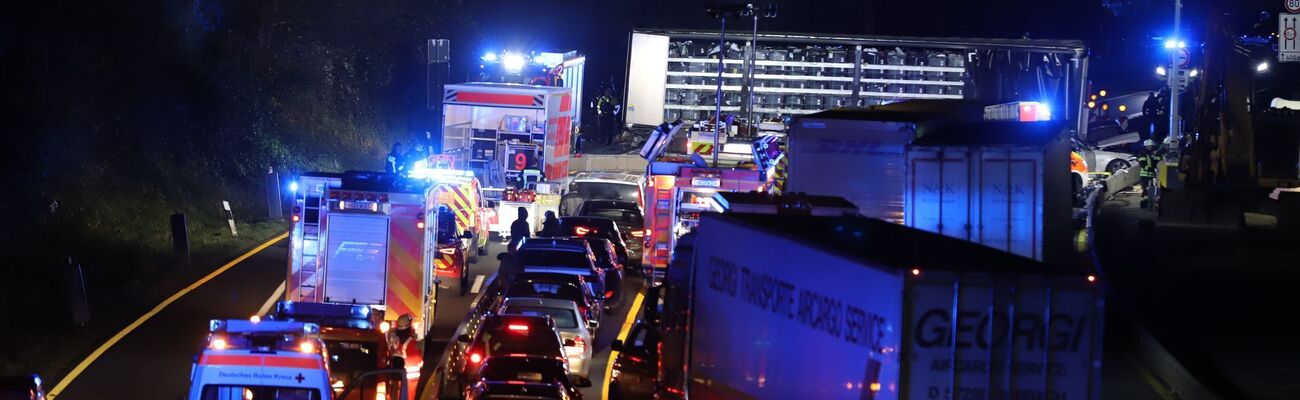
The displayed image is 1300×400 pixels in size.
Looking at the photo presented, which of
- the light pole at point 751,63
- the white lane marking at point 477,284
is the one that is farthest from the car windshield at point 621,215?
the light pole at point 751,63

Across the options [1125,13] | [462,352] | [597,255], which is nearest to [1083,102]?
[597,255]

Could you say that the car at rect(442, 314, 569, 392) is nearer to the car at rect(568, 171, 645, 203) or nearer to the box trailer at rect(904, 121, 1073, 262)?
the box trailer at rect(904, 121, 1073, 262)

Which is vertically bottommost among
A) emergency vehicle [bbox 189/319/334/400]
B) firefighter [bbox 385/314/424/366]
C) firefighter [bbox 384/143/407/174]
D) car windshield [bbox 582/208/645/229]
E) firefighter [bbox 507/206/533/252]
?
firefighter [bbox 385/314/424/366]

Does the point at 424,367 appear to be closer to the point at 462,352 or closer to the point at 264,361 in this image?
the point at 462,352

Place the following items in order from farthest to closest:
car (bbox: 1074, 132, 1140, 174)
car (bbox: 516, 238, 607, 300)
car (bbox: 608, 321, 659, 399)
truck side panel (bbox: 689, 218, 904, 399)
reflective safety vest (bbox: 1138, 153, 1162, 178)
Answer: car (bbox: 1074, 132, 1140, 174) → reflective safety vest (bbox: 1138, 153, 1162, 178) → car (bbox: 516, 238, 607, 300) → car (bbox: 608, 321, 659, 399) → truck side panel (bbox: 689, 218, 904, 399)

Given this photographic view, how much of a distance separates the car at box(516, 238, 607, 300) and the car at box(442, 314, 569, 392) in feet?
20.7

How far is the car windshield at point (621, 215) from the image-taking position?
32188mm

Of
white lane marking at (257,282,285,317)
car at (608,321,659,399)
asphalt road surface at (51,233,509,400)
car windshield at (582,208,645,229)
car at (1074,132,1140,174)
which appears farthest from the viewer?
car at (1074,132,1140,174)

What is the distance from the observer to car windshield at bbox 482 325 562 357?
702 inches

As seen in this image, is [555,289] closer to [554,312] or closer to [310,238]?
[554,312]

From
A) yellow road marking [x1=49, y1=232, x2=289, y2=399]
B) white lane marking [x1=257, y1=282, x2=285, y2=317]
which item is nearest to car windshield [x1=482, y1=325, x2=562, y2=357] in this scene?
yellow road marking [x1=49, y1=232, x2=289, y2=399]

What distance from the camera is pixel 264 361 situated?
12148 millimetres

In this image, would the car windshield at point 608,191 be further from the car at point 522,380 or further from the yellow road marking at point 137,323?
the car at point 522,380

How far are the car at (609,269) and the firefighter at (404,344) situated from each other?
6570 millimetres
